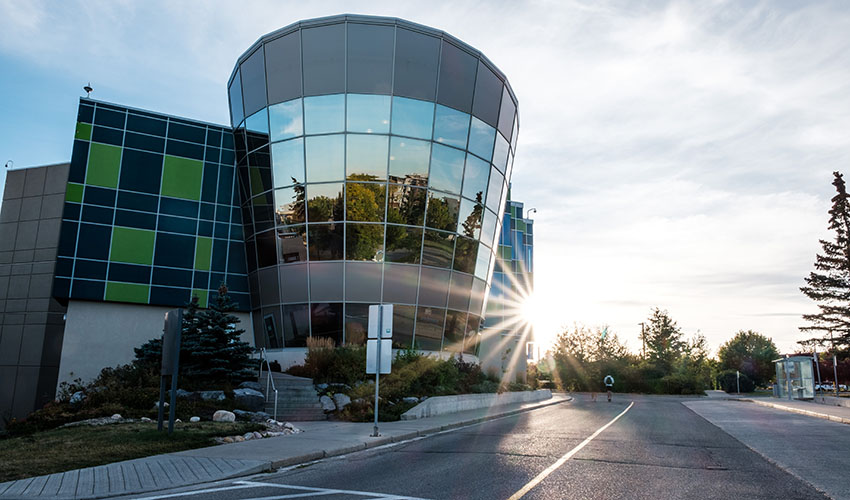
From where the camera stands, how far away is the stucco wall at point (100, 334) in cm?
2736

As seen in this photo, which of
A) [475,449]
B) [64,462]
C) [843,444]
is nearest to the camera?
[64,462]

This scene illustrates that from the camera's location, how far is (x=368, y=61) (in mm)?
27016

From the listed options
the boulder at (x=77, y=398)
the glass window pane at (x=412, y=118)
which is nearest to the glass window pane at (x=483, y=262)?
the glass window pane at (x=412, y=118)

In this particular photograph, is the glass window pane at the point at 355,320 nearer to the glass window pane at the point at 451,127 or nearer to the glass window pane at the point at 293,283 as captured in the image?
the glass window pane at the point at 293,283

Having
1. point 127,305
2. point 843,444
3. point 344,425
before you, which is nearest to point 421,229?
point 344,425

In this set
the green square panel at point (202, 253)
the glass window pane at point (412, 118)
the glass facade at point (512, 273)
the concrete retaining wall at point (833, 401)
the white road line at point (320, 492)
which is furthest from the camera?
the glass facade at point (512, 273)

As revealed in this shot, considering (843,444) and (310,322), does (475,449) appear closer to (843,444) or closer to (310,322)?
(843,444)

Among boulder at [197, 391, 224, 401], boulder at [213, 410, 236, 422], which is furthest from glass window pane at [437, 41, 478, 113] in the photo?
boulder at [213, 410, 236, 422]

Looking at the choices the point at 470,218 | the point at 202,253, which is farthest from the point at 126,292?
the point at 470,218

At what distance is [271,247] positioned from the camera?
1131 inches

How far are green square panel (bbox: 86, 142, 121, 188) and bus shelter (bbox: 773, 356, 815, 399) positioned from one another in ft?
148

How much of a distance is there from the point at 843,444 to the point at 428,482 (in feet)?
34.6

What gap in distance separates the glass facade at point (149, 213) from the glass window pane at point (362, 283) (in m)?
7.24

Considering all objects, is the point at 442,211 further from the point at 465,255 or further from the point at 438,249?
the point at 465,255
